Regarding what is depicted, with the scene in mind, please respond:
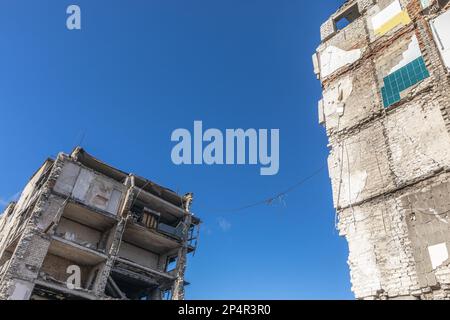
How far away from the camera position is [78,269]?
23109 millimetres

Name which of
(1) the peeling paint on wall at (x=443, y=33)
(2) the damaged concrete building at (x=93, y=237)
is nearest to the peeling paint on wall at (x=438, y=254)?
(1) the peeling paint on wall at (x=443, y=33)

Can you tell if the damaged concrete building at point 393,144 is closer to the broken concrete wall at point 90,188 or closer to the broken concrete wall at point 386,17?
the broken concrete wall at point 386,17

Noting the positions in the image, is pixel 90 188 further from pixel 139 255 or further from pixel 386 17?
pixel 386 17

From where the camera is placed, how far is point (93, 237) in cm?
2475

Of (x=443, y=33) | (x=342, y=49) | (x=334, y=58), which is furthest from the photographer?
(x=334, y=58)

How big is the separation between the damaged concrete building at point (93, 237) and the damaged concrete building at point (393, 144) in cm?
1559

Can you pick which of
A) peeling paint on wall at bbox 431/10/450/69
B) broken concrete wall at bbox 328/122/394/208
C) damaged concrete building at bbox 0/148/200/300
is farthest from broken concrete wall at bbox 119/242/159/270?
peeling paint on wall at bbox 431/10/450/69

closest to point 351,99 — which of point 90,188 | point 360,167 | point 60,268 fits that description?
point 360,167

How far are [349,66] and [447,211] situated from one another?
24.7 ft

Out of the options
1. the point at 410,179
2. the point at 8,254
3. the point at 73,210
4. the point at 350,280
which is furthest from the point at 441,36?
the point at 8,254

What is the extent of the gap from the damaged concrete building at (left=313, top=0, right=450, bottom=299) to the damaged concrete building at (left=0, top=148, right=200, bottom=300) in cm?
1559

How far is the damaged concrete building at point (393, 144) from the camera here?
10.1 metres

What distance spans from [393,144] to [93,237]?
20.6m

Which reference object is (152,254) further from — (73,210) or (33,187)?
(33,187)
